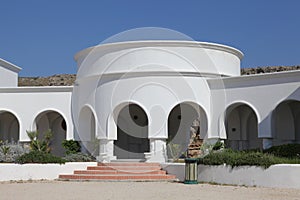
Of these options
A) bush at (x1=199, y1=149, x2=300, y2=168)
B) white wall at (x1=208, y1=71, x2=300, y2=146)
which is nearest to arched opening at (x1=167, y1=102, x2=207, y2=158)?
white wall at (x1=208, y1=71, x2=300, y2=146)

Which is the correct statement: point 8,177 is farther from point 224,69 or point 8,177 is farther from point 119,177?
point 224,69

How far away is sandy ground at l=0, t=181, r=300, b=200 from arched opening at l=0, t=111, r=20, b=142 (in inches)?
522

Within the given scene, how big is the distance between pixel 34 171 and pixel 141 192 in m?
6.53

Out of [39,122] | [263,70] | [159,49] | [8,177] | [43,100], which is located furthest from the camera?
[263,70]

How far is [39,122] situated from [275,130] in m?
14.3

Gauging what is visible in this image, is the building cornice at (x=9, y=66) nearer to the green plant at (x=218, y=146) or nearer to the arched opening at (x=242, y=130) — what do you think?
the arched opening at (x=242, y=130)

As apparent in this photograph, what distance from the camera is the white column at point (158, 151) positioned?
22.7 m

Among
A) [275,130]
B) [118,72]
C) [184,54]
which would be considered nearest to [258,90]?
[275,130]

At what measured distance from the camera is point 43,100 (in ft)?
86.7

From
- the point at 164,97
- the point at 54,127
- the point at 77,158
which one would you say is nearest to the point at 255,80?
the point at 164,97

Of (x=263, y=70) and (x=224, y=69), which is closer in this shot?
(x=224, y=69)

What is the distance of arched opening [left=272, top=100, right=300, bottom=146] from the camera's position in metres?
23.6

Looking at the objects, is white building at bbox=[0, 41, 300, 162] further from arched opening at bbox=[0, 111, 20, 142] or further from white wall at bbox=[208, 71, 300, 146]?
arched opening at bbox=[0, 111, 20, 142]

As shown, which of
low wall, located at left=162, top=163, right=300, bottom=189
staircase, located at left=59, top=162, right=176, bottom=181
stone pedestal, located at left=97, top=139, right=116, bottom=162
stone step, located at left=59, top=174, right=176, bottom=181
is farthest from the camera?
stone pedestal, located at left=97, top=139, right=116, bottom=162
